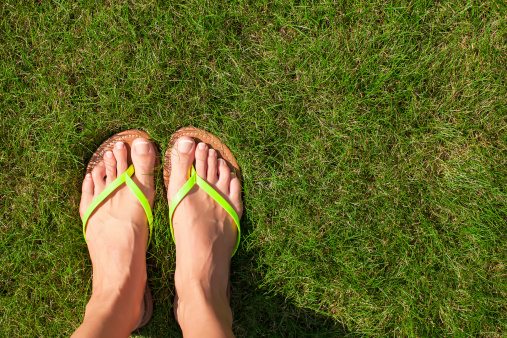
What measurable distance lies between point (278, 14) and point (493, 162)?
1319 millimetres

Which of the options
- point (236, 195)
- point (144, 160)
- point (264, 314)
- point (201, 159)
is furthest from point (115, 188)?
point (264, 314)

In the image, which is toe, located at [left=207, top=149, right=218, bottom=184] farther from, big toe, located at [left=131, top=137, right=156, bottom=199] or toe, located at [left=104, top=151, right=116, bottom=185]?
toe, located at [left=104, top=151, right=116, bottom=185]

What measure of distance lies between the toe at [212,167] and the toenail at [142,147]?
31cm

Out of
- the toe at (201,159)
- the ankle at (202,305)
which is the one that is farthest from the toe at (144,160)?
the ankle at (202,305)

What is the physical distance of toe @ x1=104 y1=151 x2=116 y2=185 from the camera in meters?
1.76

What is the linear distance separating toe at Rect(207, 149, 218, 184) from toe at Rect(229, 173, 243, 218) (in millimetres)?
91

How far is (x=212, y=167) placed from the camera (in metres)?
1.78

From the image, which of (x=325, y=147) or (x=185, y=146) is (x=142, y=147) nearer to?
(x=185, y=146)

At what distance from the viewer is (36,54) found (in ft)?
5.81

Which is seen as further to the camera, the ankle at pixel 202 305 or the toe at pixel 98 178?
the toe at pixel 98 178

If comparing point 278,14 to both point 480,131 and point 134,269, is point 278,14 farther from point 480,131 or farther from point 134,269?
point 134,269

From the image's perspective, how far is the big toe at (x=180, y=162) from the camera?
1.72m

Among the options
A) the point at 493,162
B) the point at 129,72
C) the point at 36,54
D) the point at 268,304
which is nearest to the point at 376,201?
the point at 493,162

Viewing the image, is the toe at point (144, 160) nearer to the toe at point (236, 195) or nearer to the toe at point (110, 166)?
the toe at point (110, 166)
